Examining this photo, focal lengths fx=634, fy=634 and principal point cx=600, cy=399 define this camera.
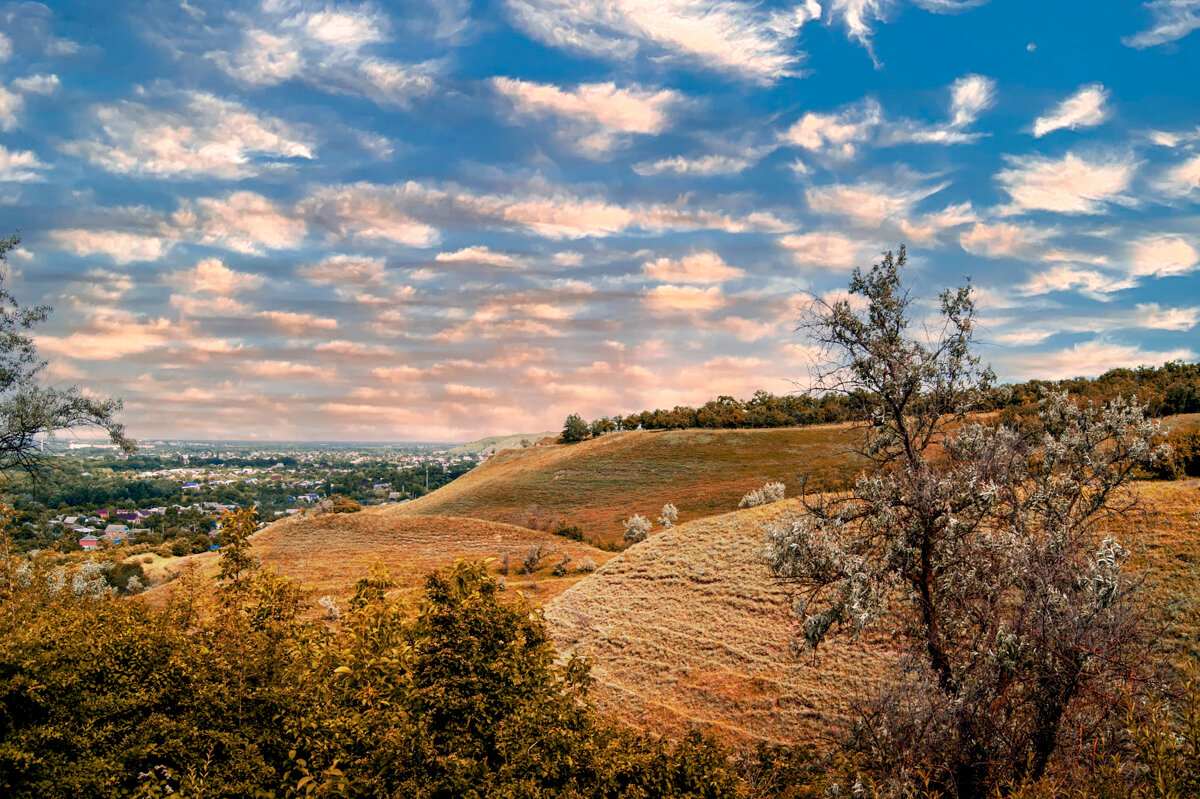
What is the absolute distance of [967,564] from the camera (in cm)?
1176

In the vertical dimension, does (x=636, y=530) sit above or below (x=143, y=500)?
above

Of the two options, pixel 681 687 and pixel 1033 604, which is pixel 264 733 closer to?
pixel 1033 604

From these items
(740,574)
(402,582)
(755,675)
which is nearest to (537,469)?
(402,582)

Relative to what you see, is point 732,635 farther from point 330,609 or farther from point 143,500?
point 143,500

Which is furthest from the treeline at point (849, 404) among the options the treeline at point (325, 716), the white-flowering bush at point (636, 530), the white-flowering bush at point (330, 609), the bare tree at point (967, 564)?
the white-flowering bush at point (330, 609)

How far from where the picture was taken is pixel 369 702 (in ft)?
30.1

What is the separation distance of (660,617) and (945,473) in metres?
15.7

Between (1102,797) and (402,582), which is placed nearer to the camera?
(1102,797)

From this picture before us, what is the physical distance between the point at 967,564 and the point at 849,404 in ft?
13.0

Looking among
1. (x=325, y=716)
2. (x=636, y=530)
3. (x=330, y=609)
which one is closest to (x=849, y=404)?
(x=325, y=716)

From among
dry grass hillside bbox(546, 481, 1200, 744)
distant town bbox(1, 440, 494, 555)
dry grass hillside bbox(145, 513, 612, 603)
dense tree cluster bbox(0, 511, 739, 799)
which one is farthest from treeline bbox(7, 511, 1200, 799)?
dry grass hillside bbox(145, 513, 612, 603)

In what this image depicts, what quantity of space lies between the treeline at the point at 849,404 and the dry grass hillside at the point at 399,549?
18690mm

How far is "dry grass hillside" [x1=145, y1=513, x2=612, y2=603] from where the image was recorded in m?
38.9

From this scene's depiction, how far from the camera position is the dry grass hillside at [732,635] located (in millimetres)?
18766
